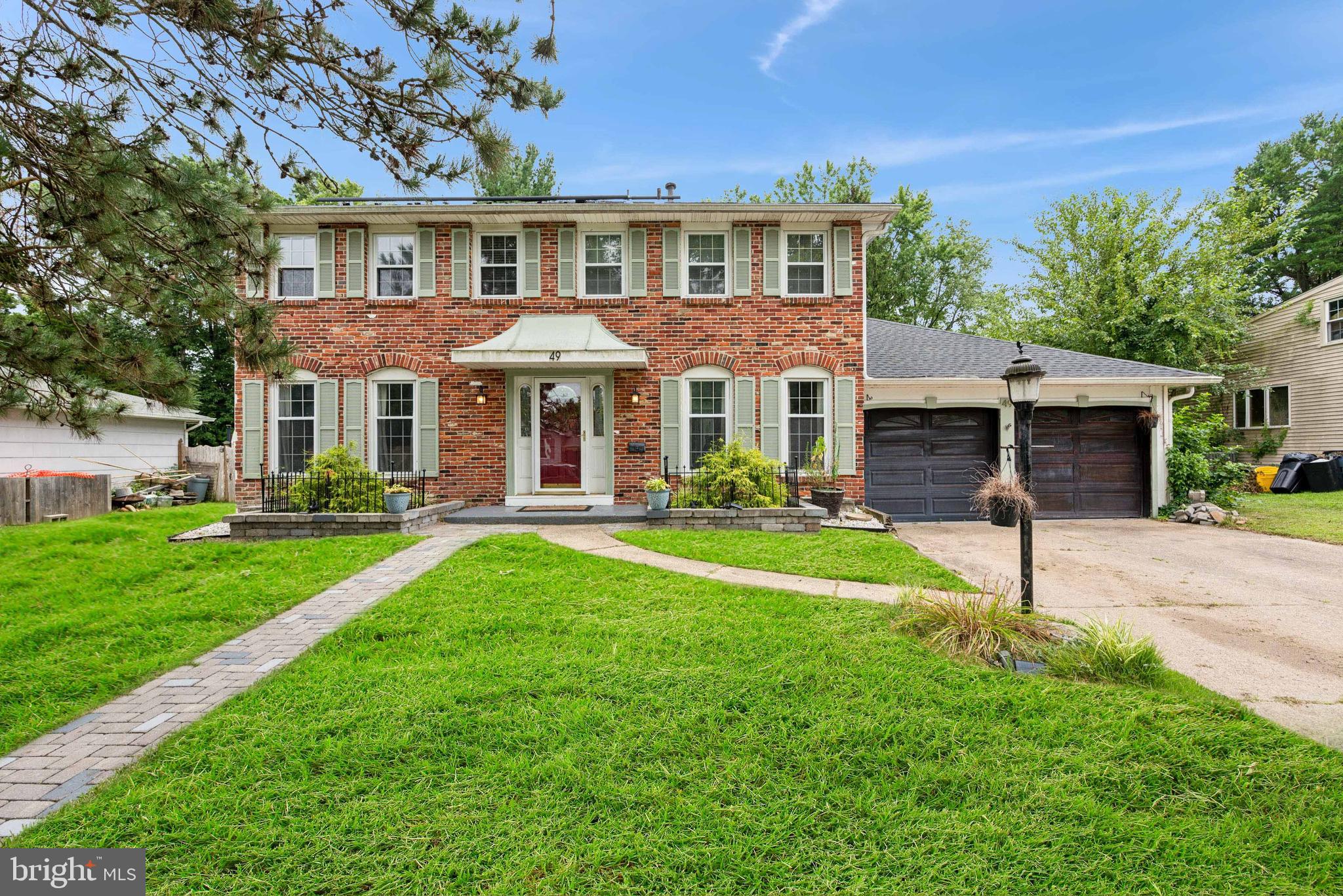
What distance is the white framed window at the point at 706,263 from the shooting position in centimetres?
1141

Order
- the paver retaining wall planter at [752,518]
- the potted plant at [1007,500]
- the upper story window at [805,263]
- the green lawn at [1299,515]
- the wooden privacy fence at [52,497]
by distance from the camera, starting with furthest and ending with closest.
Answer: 1. the upper story window at [805,263]
2. the wooden privacy fence at [52,497]
3. the green lawn at [1299,515]
4. the paver retaining wall planter at [752,518]
5. the potted plant at [1007,500]

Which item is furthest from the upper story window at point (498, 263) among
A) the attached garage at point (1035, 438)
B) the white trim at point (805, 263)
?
the attached garage at point (1035, 438)

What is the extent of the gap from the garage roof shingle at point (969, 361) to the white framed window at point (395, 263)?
9.59 m

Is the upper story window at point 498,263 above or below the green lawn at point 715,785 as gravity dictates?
above

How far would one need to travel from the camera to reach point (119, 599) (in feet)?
19.1

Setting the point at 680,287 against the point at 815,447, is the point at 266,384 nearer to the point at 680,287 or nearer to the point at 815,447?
the point at 680,287

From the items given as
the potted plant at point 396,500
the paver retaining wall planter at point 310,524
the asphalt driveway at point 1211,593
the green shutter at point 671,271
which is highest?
the green shutter at point 671,271

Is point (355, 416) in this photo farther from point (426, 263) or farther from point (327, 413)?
point (426, 263)

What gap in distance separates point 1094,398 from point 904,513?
15.5 ft

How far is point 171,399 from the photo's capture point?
3771 millimetres

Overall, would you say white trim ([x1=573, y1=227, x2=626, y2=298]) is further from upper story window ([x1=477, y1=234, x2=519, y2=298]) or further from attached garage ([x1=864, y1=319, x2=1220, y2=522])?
attached garage ([x1=864, y1=319, x2=1220, y2=522])

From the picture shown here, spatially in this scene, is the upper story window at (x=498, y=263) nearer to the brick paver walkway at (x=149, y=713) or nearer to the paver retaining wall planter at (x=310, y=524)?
the paver retaining wall planter at (x=310, y=524)

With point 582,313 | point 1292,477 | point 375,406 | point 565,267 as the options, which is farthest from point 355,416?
point 1292,477

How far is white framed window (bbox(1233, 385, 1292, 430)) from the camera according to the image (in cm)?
1775
